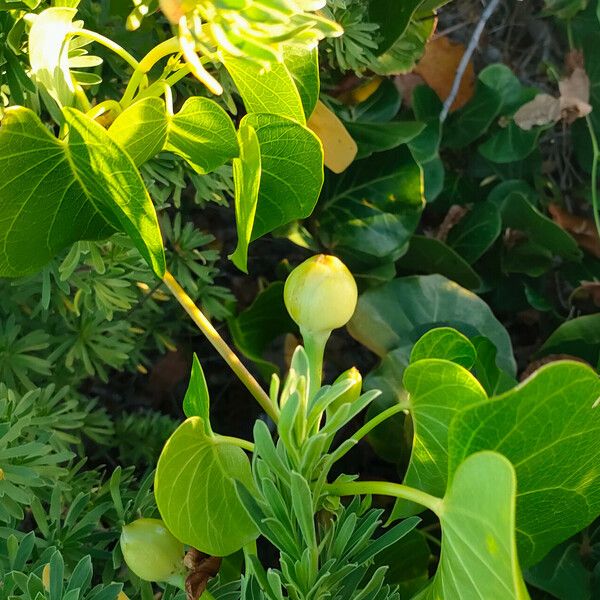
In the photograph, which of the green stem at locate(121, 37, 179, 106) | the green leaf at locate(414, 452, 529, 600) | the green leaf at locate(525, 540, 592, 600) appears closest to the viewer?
the green leaf at locate(414, 452, 529, 600)

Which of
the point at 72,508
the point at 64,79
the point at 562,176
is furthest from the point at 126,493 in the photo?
→ the point at 562,176

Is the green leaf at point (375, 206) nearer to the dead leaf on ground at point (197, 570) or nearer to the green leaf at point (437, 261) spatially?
the green leaf at point (437, 261)

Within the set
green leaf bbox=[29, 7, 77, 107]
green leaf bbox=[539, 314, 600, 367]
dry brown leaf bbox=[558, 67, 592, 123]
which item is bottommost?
green leaf bbox=[539, 314, 600, 367]

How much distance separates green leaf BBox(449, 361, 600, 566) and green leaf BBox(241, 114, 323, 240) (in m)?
0.16

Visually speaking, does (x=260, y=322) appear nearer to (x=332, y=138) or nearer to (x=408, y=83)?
(x=332, y=138)

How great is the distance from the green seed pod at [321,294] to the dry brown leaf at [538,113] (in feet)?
1.44

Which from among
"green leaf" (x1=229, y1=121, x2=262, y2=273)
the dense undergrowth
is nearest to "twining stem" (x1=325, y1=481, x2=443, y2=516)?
the dense undergrowth

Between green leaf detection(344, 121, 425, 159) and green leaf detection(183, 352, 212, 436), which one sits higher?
green leaf detection(183, 352, 212, 436)

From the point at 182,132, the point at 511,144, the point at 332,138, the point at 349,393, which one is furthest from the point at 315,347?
the point at 511,144

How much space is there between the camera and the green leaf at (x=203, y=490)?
0.39m

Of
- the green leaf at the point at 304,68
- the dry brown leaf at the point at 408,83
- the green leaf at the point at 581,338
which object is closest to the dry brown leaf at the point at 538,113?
the dry brown leaf at the point at 408,83

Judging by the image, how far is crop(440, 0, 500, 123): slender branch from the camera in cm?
78

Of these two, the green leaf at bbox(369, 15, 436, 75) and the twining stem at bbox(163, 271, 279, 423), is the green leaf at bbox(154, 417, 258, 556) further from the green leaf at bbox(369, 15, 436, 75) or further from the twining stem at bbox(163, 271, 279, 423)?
the green leaf at bbox(369, 15, 436, 75)

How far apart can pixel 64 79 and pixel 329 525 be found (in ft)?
0.86
